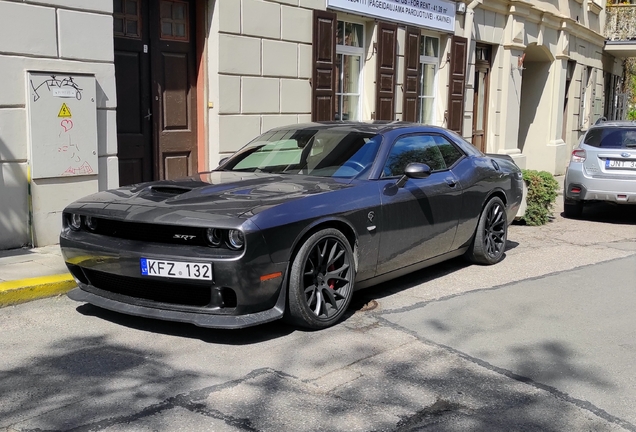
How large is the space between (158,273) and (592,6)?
817 inches

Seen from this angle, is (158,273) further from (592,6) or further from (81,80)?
(592,6)

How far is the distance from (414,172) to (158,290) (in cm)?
225

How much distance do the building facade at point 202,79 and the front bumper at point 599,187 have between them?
348 cm

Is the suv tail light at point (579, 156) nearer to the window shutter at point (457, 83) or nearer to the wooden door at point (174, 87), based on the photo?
the window shutter at point (457, 83)

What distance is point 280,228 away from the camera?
4.58 m

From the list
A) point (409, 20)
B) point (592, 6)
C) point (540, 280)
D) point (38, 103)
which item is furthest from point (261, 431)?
point (592, 6)

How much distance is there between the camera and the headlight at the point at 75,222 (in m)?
5.14

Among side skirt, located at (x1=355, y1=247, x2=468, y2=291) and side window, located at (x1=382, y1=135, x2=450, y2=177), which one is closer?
side skirt, located at (x1=355, y1=247, x2=468, y2=291)

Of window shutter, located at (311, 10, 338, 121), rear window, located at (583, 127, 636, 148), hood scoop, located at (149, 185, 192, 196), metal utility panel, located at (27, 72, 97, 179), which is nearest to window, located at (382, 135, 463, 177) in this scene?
hood scoop, located at (149, 185, 192, 196)

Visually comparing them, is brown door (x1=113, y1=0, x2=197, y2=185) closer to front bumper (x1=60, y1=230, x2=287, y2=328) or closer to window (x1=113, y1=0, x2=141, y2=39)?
window (x1=113, y1=0, x2=141, y2=39)

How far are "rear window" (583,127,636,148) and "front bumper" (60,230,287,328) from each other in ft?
25.7

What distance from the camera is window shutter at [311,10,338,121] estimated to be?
10812 millimetres

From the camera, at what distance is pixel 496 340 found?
194 inches

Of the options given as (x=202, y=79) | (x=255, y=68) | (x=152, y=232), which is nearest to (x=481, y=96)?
(x=255, y=68)
